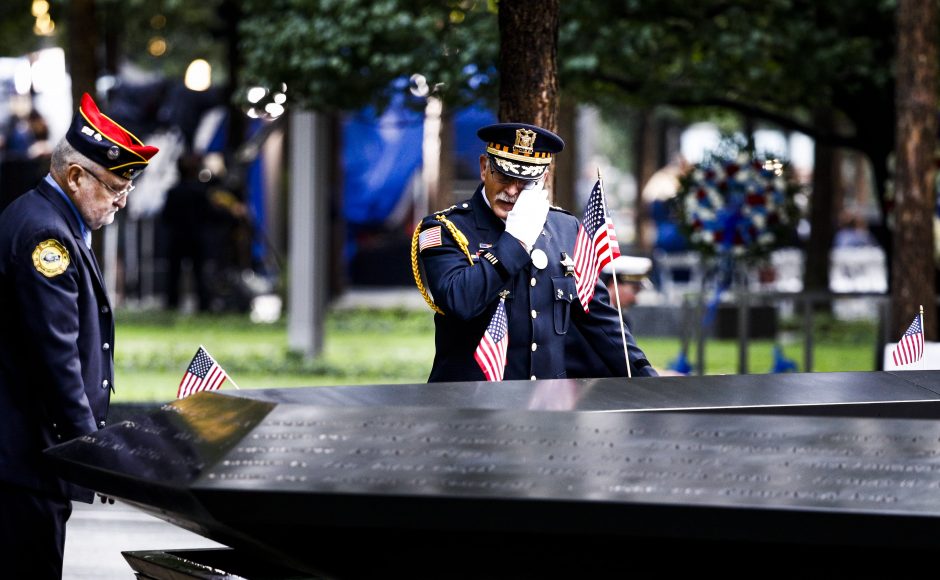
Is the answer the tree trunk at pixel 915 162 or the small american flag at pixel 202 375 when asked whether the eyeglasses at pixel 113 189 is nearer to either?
the small american flag at pixel 202 375

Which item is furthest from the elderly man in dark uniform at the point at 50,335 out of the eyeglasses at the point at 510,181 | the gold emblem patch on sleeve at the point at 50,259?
the eyeglasses at the point at 510,181

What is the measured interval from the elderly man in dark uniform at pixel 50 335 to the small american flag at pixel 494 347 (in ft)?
4.00

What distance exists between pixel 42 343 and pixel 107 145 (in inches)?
24.9

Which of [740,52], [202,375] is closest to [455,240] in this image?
[202,375]

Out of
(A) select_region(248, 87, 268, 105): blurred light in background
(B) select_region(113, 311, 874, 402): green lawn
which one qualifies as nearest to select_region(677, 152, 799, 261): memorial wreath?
(B) select_region(113, 311, 874, 402): green lawn

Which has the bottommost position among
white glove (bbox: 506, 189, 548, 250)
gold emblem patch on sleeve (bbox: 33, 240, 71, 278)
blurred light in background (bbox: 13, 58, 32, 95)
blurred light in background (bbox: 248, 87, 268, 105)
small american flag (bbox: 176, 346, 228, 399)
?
small american flag (bbox: 176, 346, 228, 399)

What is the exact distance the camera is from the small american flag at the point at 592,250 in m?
5.49

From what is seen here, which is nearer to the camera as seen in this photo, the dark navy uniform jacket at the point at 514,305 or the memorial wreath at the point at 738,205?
the dark navy uniform jacket at the point at 514,305

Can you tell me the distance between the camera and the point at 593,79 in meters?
13.2

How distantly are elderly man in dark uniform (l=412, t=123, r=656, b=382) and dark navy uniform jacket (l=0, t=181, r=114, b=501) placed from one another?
124 cm

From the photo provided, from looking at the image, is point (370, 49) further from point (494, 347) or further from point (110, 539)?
point (494, 347)

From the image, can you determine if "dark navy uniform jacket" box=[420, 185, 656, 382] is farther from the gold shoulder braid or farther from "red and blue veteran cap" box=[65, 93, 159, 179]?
"red and blue veteran cap" box=[65, 93, 159, 179]

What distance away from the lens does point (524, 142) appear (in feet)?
17.7

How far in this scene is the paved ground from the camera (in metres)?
7.09
